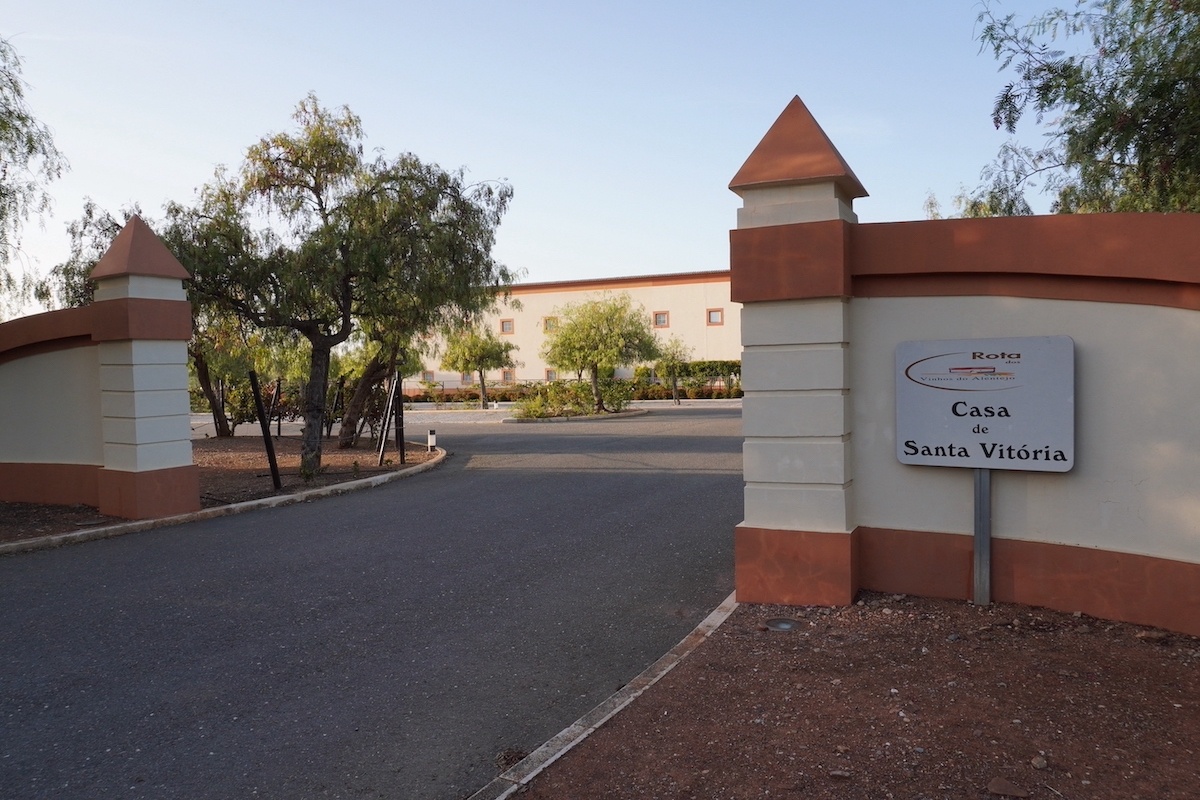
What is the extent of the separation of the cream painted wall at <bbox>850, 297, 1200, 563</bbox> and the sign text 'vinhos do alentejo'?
0.32ft

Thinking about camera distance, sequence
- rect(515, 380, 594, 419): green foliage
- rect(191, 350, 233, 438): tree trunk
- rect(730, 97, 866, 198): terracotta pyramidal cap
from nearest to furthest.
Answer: rect(730, 97, 866, 198): terracotta pyramidal cap → rect(191, 350, 233, 438): tree trunk → rect(515, 380, 594, 419): green foliage

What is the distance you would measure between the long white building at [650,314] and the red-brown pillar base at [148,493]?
37.7 m

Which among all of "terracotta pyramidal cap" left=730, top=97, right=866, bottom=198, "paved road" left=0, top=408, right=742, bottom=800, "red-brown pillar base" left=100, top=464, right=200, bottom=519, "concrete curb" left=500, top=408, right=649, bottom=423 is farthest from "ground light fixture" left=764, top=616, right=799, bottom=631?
"concrete curb" left=500, top=408, right=649, bottom=423

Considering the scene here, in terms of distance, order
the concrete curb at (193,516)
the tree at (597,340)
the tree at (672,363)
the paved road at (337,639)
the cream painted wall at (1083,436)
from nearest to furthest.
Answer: the paved road at (337,639)
the cream painted wall at (1083,436)
the concrete curb at (193,516)
the tree at (597,340)
the tree at (672,363)

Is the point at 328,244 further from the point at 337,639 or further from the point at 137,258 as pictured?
the point at 337,639

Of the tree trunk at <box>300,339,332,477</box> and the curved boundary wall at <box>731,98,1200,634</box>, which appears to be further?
the tree trunk at <box>300,339,332,477</box>

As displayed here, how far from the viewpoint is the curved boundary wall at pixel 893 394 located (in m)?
5.00

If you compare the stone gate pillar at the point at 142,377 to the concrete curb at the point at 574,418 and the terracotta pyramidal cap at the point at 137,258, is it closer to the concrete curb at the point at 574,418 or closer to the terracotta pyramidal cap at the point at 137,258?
the terracotta pyramidal cap at the point at 137,258

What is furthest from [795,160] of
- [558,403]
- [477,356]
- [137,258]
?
[477,356]

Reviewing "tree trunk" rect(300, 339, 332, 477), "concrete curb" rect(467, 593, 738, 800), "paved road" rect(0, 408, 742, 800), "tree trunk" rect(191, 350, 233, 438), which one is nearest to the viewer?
"concrete curb" rect(467, 593, 738, 800)

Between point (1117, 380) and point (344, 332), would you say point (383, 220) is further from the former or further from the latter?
point (1117, 380)

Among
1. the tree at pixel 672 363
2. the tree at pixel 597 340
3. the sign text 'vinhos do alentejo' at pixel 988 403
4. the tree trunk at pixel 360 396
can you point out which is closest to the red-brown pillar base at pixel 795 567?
the sign text 'vinhos do alentejo' at pixel 988 403

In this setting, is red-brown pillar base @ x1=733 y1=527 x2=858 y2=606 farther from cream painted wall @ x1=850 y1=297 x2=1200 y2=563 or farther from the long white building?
the long white building

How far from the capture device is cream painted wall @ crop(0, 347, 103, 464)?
1084 cm
